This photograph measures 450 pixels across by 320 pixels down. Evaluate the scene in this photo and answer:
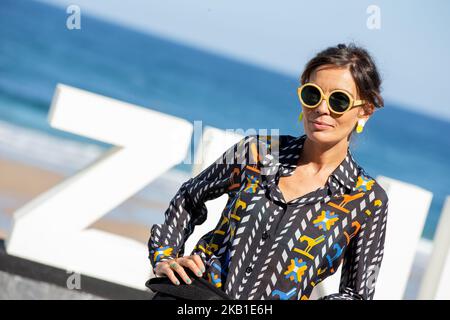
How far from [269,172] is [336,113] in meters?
0.33

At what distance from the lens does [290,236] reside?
9.91 feet

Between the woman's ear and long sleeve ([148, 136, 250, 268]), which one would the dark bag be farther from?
the woman's ear

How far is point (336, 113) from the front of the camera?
304cm

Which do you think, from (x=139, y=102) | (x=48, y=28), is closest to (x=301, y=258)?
(x=139, y=102)

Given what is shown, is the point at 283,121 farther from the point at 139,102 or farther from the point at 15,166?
the point at 15,166

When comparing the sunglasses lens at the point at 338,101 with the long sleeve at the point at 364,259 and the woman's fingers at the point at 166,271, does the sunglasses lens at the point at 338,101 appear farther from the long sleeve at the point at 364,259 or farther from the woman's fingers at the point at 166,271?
the woman's fingers at the point at 166,271

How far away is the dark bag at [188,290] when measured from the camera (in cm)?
289

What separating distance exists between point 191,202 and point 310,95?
2.10 ft

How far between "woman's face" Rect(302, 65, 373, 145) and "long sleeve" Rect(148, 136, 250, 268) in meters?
0.30

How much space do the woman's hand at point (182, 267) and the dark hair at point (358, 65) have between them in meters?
0.79

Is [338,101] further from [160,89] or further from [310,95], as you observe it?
[160,89]

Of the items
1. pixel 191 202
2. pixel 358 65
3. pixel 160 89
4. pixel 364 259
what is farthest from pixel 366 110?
pixel 160 89

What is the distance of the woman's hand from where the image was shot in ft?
9.72

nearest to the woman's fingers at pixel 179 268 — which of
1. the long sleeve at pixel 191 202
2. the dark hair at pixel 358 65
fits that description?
the long sleeve at pixel 191 202
